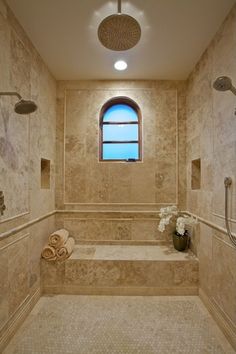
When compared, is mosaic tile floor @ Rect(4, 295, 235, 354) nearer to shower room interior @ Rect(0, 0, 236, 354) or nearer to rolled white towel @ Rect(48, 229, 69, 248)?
shower room interior @ Rect(0, 0, 236, 354)

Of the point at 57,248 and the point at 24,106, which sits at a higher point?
the point at 24,106

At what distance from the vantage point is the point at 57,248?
2.17 metres

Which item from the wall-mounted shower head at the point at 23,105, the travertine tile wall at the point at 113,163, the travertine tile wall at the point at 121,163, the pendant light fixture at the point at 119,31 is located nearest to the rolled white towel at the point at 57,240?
the travertine tile wall at the point at 121,163

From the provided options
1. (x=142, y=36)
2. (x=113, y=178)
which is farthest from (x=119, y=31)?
(x=113, y=178)

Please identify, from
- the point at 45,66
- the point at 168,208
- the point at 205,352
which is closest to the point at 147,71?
the point at 45,66

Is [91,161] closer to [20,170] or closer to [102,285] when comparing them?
[20,170]

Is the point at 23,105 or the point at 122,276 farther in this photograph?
the point at 122,276

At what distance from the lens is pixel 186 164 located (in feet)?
8.47

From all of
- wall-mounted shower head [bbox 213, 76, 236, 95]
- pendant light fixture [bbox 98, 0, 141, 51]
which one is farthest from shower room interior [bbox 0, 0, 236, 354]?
pendant light fixture [bbox 98, 0, 141, 51]

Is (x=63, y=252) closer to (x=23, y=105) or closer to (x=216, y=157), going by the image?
(x=23, y=105)

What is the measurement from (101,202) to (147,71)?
165 centimetres

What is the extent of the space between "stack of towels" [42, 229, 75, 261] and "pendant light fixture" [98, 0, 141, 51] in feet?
6.17

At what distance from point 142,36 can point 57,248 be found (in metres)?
2.18

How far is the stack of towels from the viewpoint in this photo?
2123 millimetres
